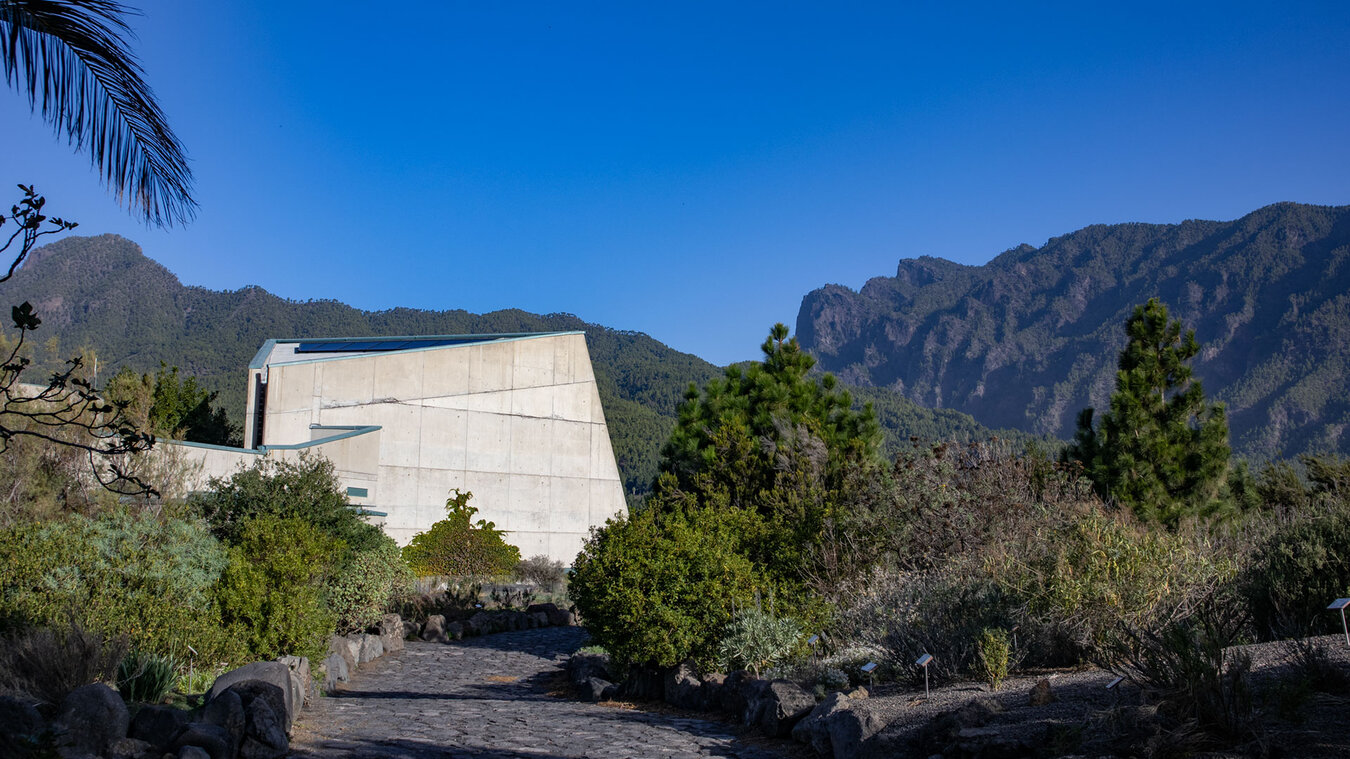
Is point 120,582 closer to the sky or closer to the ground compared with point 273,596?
closer to the sky

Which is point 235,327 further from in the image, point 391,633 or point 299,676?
point 299,676

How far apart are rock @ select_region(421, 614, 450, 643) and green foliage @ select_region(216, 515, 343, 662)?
6.77m

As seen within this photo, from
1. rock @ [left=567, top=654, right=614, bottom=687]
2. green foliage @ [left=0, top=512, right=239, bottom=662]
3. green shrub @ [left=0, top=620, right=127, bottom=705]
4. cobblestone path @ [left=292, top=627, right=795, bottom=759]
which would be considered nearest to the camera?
green shrub @ [left=0, top=620, right=127, bottom=705]

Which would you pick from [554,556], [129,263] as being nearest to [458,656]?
[554,556]

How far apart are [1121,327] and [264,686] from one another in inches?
5756

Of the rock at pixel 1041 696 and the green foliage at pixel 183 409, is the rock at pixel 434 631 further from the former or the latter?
the rock at pixel 1041 696

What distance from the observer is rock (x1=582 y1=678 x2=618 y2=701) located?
11156 mm

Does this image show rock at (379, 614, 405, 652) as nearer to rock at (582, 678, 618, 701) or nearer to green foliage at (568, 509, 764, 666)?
rock at (582, 678, 618, 701)

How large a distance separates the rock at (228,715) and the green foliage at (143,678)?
3.39ft

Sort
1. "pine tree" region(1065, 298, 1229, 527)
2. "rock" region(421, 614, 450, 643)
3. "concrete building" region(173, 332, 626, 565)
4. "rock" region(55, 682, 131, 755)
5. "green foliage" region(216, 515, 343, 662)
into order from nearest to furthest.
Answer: "rock" region(55, 682, 131, 755) → "green foliage" region(216, 515, 343, 662) → "rock" region(421, 614, 450, 643) → "pine tree" region(1065, 298, 1229, 527) → "concrete building" region(173, 332, 626, 565)

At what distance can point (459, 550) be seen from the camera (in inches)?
1040

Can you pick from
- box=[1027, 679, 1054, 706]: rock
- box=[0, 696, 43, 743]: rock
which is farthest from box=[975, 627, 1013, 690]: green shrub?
box=[0, 696, 43, 743]: rock

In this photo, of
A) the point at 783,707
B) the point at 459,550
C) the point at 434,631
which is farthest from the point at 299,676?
the point at 459,550

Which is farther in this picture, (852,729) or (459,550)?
(459,550)
